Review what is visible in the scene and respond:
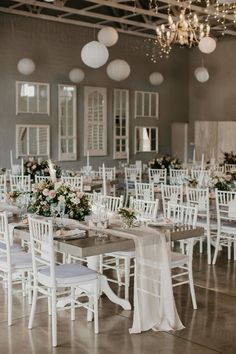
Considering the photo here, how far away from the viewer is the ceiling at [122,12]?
39.2 feet

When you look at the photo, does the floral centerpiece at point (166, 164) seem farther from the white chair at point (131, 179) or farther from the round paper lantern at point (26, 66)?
the round paper lantern at point (26, 66)

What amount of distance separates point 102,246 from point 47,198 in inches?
45.9

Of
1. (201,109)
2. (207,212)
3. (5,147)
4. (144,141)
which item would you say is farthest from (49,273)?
(201,109)

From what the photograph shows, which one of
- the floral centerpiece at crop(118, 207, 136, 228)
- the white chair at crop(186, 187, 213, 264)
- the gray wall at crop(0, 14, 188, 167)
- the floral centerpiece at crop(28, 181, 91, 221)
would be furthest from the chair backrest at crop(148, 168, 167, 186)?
the floral centerpiece at crop(118, 207, 136, 228)

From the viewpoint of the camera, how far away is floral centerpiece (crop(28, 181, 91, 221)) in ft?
17.1

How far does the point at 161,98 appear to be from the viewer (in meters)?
16.8

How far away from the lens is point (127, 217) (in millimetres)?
4961

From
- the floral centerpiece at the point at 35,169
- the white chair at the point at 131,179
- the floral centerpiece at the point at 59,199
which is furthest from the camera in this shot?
the white chair at the point at 131,179

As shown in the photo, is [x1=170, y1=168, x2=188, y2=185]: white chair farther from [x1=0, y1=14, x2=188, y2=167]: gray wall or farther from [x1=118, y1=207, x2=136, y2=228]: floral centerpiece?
[x1=118, y1=207, x2=136, y2=228]: floral centerpiece

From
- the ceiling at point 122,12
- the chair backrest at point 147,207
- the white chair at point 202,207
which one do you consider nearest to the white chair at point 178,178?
the white chair at point 202,207

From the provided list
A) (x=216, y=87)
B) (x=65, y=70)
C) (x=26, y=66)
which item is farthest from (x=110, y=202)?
(x=216, y=87)

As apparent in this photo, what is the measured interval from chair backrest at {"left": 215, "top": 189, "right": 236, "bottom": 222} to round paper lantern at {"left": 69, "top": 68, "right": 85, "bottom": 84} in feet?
24.2

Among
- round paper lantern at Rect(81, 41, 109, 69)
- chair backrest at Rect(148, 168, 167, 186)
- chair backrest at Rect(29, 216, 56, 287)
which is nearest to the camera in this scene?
chair backrest at Rect(29, 216, 56, 287)

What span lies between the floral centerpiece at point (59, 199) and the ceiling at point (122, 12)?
23.2 ft
